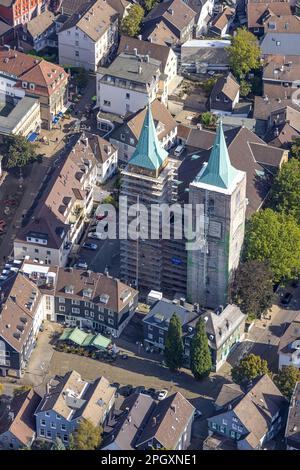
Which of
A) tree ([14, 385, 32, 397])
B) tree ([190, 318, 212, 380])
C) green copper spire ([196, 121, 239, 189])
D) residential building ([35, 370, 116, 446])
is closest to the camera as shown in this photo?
residential building ([35, 370, 116, 446])

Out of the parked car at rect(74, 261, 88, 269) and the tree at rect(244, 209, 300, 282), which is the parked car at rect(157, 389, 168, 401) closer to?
the tree at rect(244, 209, 300, 282)

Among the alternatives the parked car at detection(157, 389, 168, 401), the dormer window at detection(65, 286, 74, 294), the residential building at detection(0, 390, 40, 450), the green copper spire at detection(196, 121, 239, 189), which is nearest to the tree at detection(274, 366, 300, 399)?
the parked car at detection(157, 389, 168, 401)

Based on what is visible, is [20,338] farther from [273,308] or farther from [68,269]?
[273,308]

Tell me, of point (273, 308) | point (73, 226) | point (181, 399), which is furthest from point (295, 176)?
point (181, 399)

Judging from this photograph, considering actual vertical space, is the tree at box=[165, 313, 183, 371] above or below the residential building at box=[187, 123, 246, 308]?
below

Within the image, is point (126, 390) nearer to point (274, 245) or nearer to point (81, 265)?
point (81, 265)

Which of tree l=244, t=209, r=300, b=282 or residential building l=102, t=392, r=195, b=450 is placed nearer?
residential building l=102, t=392, r=195, b=450

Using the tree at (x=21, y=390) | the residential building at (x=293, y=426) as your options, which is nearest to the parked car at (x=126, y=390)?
the tree at (x=21, y=390)

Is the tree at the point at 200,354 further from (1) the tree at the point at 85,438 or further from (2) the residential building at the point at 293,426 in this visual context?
(1) the tree at the point at 85,438
